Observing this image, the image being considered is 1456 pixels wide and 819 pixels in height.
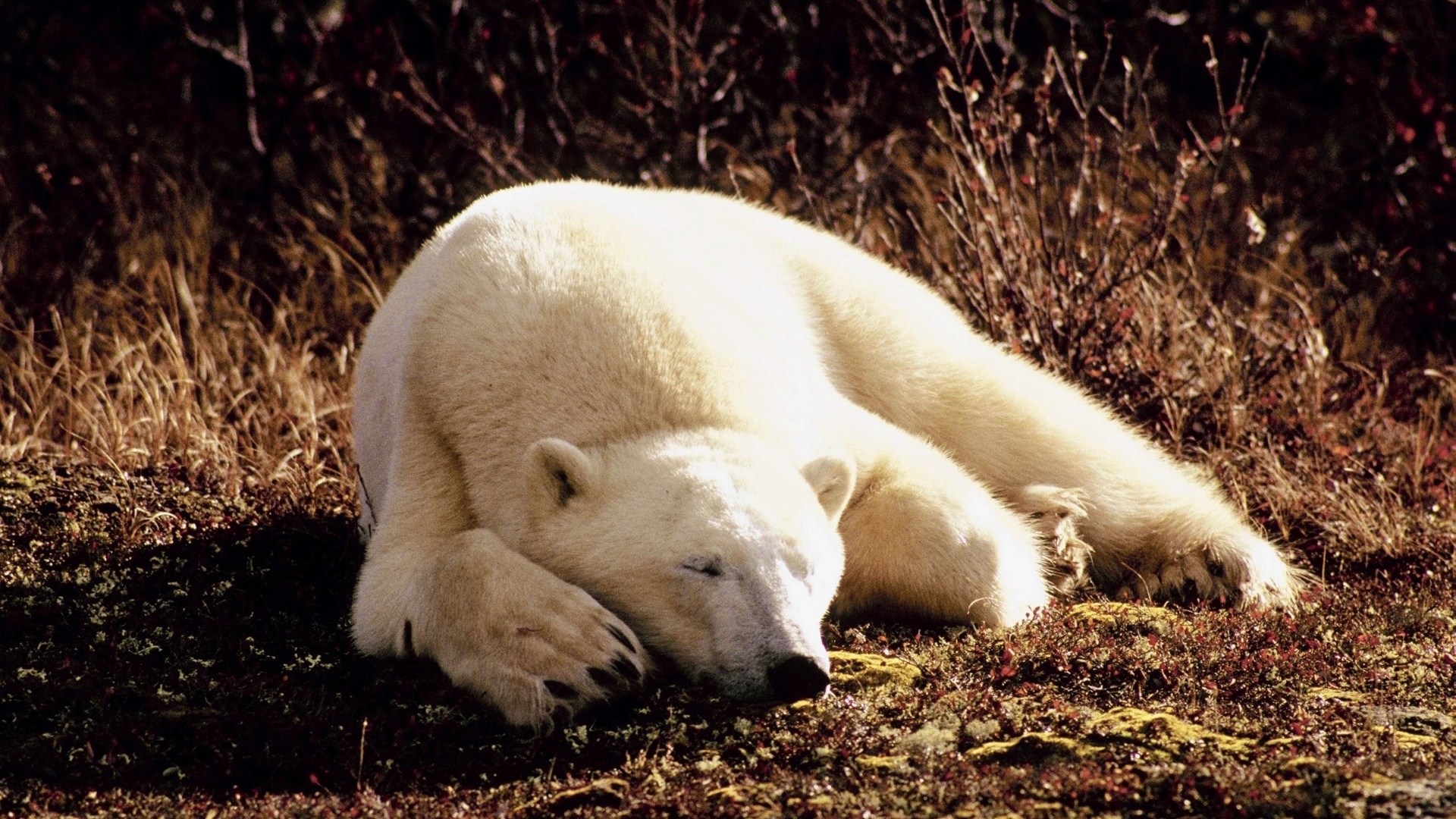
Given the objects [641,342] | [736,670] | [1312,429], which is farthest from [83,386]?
[1312,429]

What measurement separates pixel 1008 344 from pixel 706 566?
2626 mm

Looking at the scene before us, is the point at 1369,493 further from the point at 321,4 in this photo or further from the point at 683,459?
the point at 321,4

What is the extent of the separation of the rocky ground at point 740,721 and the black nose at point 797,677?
97 mm

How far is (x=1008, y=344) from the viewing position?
16.7 ft

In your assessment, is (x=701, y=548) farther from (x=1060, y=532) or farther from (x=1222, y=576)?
(x=1222, y=576)

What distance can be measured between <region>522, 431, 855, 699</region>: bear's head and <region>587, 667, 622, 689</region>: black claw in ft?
0.49

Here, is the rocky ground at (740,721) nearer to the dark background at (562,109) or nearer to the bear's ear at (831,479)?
the bear's ear at (831,479)

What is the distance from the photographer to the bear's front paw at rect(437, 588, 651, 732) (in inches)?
110

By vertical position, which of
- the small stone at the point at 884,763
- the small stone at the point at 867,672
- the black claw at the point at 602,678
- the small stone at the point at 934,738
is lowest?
the small stone at the point at 867,672

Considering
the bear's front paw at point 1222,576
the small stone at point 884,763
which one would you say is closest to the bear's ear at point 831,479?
the small stone at point 884,763

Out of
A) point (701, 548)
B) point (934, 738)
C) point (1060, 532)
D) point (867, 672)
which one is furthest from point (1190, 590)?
point (701, 548)

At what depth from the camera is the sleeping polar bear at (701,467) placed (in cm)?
282

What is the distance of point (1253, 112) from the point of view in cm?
827

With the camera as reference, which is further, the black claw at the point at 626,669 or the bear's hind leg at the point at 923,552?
the bear's hind leg at the point at 923,552
